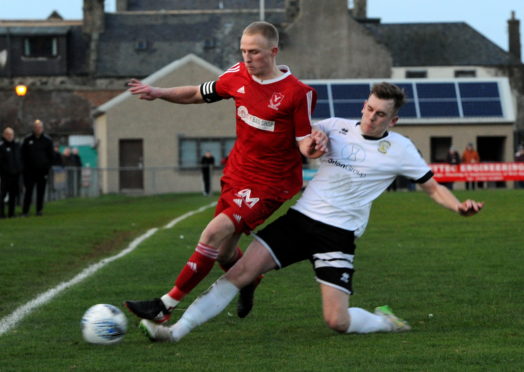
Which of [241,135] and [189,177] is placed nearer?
[241,135]

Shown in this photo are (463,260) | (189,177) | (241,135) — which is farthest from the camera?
(189,177)

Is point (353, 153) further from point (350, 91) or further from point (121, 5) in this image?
point (121, 5)

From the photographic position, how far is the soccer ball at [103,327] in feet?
25.2

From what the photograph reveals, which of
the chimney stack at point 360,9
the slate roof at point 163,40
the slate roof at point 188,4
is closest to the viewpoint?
the slate roof at point 163,40

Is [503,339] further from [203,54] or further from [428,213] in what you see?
[203,54]

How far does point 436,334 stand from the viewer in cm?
798

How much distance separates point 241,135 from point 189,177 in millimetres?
42451

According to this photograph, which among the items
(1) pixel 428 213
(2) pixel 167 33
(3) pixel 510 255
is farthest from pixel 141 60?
(3) pixel 510 255

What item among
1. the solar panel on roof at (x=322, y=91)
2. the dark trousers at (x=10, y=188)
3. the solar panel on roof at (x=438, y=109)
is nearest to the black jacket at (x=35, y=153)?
the dark trousers at (x=10, y=188)

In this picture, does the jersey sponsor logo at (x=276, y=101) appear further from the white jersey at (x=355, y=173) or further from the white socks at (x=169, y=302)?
the white socks at (x=169, y=302)

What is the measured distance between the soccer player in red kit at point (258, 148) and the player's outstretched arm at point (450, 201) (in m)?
0.93

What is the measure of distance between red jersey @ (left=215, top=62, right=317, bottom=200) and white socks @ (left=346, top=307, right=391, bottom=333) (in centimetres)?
97

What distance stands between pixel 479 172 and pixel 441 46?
110ft

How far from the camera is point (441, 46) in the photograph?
76562 mm
